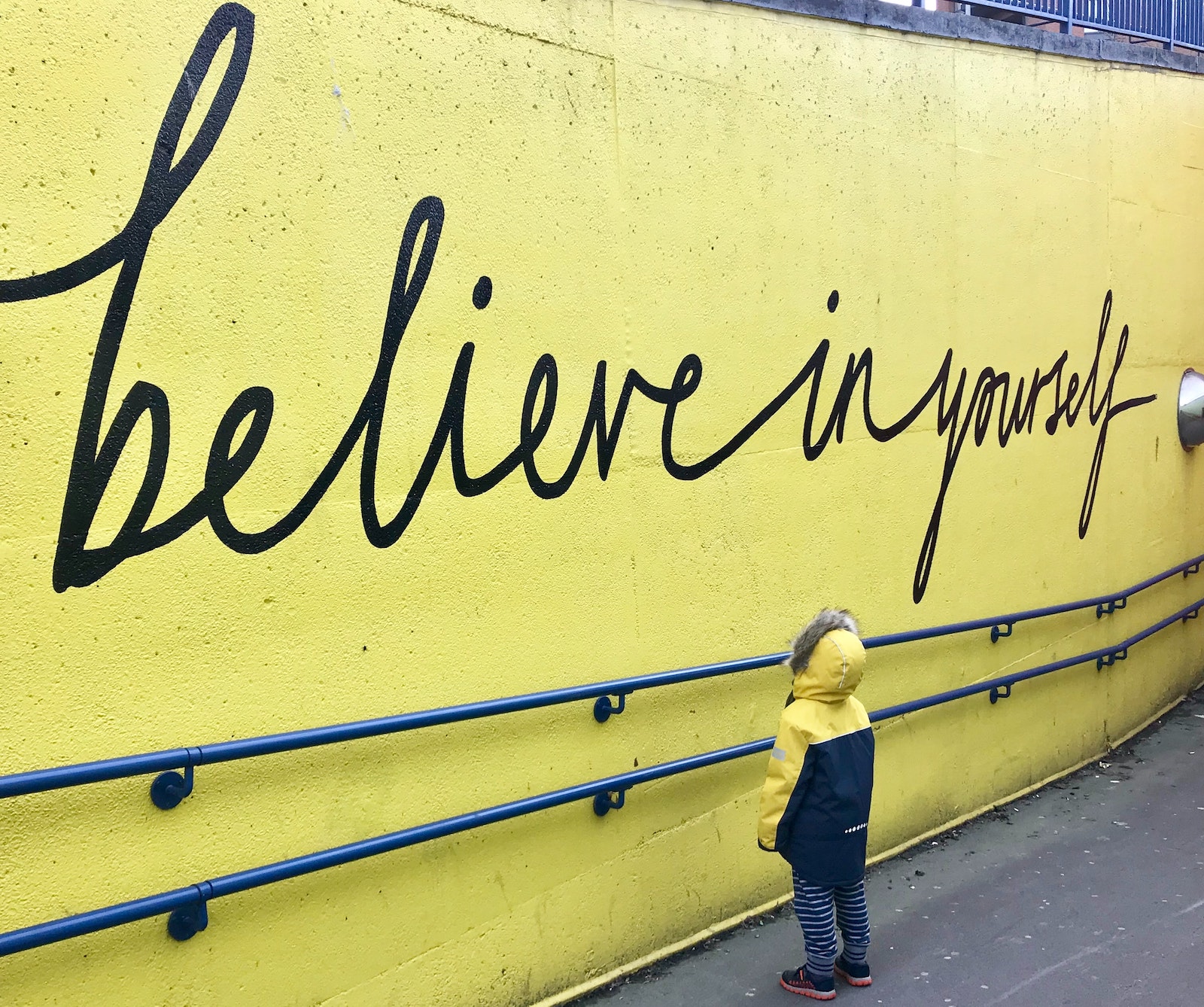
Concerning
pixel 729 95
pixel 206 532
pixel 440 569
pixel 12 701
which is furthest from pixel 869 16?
pixel 12 701

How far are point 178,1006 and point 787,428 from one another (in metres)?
3.06

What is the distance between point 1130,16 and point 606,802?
6.49m

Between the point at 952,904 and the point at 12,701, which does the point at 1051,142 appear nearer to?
the point at 952,904

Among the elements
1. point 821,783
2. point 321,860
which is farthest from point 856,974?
point 321,860

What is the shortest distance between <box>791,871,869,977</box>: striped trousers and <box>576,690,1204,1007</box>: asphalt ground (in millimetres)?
142

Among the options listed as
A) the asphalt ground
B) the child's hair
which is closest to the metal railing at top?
the child's hair

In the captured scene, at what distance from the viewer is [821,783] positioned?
388cm

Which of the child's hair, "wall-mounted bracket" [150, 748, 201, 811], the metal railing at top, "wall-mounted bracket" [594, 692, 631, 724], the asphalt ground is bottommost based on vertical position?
the asphalt ground

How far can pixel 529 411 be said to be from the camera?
150 inches

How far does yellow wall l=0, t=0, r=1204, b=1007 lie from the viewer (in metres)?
2.80

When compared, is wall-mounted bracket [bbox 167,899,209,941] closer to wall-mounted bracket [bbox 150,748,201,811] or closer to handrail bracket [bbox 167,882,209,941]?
handrail bracket [bbox 167,882,209,941]

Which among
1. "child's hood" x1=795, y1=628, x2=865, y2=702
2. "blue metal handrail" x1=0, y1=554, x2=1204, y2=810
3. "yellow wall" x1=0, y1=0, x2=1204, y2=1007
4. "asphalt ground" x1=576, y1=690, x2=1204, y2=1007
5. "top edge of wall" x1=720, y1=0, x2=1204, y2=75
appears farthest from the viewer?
"top edge of wall" x1=720, y1=0, x2=1204, y2=75

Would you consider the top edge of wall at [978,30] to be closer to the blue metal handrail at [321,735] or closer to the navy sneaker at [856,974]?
the blue metal handrail at [321,735]

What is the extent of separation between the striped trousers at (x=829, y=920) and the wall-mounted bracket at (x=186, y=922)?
6.59 feet
